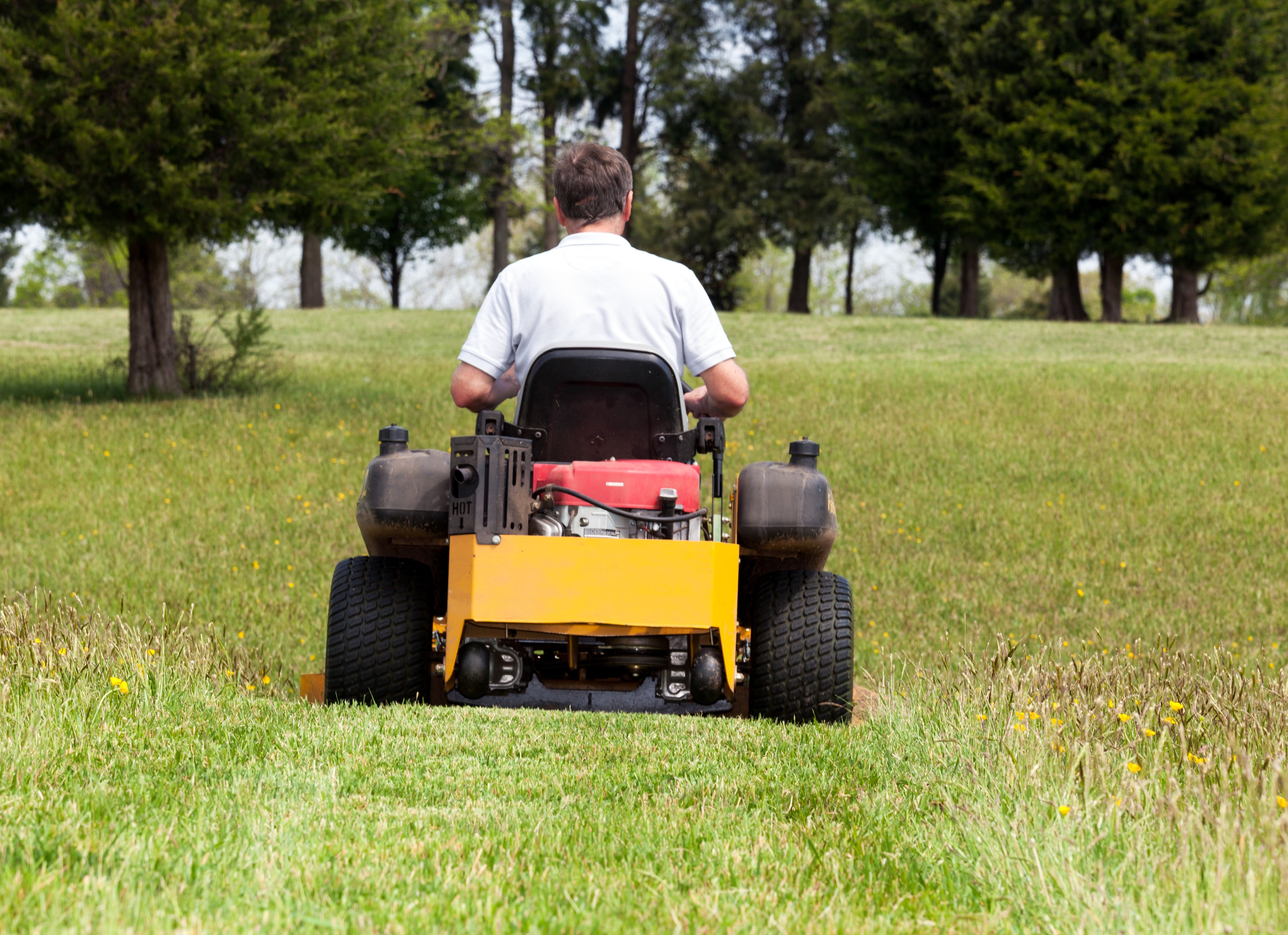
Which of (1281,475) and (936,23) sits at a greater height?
(936,23)

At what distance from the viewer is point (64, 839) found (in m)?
2.39

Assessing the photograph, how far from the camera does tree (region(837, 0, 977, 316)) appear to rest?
34.0 meters

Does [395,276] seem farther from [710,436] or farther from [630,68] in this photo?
[710,436]

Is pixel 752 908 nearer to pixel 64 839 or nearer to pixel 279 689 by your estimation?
pixel 64 839

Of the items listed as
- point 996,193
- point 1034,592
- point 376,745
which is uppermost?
point 996,193

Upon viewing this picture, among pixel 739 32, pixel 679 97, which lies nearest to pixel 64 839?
pixel 679 97

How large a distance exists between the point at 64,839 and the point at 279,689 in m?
2.98

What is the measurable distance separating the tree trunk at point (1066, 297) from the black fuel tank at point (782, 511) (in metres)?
32.8

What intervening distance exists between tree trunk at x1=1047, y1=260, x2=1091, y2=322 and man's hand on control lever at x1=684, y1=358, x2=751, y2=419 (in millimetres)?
32941

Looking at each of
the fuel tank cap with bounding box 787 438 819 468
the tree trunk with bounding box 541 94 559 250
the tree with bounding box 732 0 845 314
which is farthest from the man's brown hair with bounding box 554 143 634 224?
the tree with bounding box 732 0 845 314

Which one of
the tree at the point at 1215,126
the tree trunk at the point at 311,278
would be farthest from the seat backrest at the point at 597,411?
the tree trunk at the point at 311,278

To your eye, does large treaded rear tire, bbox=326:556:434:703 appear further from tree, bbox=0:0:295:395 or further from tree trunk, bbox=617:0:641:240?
tree trunk, bbox=617:0:641:240

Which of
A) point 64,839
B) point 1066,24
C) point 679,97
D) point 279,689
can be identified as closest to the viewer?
point 64,839

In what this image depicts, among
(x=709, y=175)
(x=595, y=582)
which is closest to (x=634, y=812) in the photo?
(x=595, y=582)
